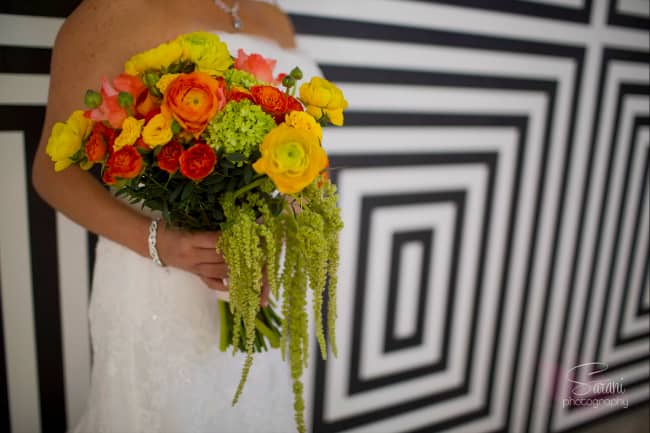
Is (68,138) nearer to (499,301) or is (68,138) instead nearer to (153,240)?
(153,240)

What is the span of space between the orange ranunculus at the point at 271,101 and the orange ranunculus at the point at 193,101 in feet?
0.18

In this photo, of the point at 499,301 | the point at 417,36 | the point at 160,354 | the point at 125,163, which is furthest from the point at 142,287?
the point at 499,301

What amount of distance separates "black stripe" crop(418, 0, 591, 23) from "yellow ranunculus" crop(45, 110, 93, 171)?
Answer: 1252 mm

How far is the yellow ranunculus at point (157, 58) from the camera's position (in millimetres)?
638

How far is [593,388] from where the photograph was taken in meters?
2.26

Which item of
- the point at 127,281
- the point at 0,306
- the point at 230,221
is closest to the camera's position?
the point at 230,221

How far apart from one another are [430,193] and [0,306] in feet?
4.48

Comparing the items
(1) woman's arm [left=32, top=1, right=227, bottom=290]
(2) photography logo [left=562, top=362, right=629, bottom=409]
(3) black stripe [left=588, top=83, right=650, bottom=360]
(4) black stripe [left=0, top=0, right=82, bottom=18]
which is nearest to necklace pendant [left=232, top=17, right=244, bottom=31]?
(1) woman's arm [left=32, top=1, right=227, bottom=290]

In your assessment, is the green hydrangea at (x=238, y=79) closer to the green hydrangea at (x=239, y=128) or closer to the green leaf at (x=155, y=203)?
the green hydrangea at (x=239, y=128)

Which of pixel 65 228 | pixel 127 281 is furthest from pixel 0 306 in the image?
pixel 127 281

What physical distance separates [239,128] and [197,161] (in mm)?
71

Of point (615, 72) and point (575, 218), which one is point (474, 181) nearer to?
point (575, 218)

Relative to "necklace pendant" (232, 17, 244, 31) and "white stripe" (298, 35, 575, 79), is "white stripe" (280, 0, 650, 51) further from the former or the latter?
"necklace pendant" (232, 17, 244, 31)

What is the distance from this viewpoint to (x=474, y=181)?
1764 millimetres
